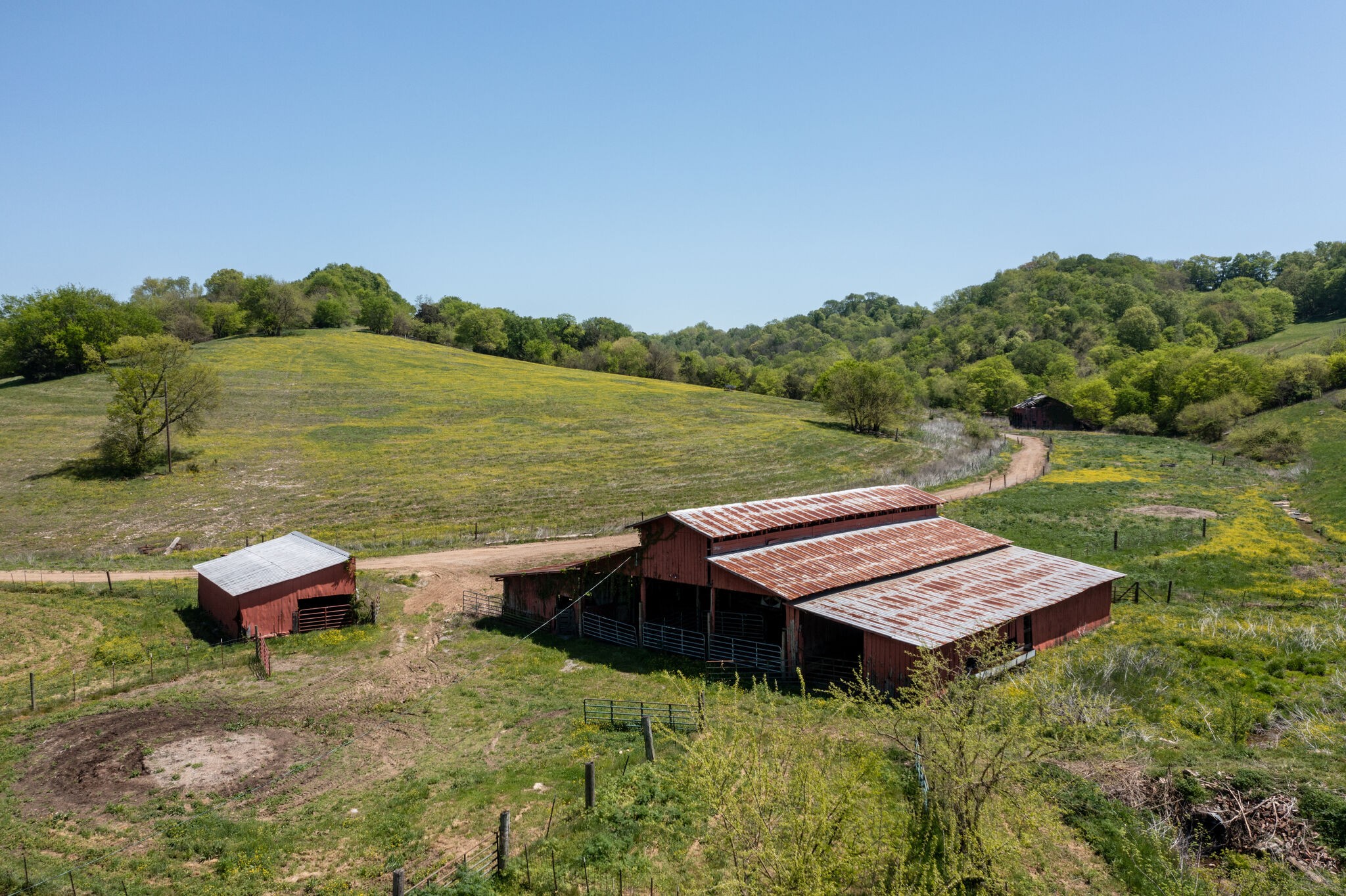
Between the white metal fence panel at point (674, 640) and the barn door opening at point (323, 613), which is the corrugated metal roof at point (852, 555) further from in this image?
the barn door opening at point (323, 613)

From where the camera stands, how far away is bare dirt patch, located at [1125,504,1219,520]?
45656 mm

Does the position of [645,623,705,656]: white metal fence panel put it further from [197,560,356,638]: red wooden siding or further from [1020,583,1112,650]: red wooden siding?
[197,560,356,638]: red wooden siding

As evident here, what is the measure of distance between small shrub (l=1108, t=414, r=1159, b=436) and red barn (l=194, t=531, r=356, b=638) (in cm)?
9305

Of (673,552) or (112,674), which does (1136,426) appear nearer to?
(673,552)

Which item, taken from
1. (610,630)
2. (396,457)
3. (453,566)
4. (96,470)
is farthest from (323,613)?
(96,470)

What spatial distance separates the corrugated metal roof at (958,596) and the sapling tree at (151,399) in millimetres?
57423

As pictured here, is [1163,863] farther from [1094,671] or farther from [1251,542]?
[1251,542]

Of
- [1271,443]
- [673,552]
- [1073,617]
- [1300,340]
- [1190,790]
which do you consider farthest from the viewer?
[1300,340]

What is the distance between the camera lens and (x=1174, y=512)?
156 feet

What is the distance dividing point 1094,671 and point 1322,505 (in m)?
37.8

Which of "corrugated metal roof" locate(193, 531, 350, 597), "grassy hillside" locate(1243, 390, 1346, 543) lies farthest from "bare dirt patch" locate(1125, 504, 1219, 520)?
"corrugated metal roof" locate(193, 531, 350, 597)

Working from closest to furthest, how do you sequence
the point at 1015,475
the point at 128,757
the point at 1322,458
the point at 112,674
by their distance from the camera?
the point at 128,757, the point at 112,674, the point at 1322,458, the point at 1015,475

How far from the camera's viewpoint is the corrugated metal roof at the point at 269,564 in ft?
102

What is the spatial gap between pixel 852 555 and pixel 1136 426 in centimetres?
8229
